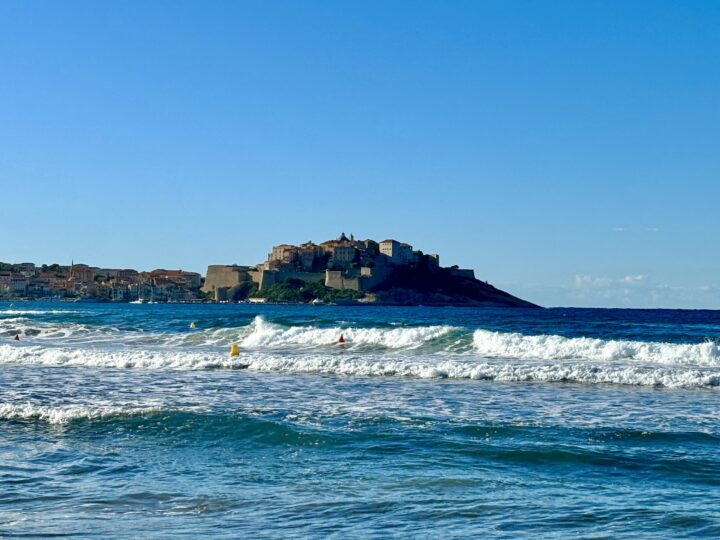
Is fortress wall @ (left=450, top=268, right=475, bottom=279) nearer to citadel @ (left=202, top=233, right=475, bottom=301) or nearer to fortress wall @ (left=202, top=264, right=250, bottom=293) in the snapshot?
citadel @ (left=202, top=233, right=475, bottom=301)

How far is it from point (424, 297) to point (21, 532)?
15796 cm

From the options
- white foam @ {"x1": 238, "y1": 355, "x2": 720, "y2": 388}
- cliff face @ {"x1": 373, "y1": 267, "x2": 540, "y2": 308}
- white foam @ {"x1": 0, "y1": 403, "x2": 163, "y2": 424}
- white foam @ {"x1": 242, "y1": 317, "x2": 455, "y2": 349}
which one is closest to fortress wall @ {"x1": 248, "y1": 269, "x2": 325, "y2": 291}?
cliff face @ {"x1": 373, "y1": 267, "x2": 540, "y2": 308}

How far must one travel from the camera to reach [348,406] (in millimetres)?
15305

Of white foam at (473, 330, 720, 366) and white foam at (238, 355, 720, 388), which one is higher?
white foam at (473, 330, 720, 366)

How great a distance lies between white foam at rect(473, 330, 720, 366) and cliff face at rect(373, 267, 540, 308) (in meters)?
133

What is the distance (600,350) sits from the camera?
2734cm

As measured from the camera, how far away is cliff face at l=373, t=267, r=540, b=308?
6496 inches

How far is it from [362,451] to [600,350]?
1779 cm

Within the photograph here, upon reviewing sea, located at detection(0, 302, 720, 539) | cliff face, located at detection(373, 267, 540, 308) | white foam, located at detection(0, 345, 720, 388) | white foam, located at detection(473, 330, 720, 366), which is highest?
cliff face, located at detection(373, 267, 540, 308)

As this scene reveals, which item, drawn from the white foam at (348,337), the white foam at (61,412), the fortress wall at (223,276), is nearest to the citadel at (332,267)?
the fortress wall at (223,276)

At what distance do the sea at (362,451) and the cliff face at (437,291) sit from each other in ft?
467

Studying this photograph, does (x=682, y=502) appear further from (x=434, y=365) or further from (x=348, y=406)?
(x=434, y=365)

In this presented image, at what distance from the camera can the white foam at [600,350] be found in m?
26.0

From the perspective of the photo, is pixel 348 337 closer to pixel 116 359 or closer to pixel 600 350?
pixel 600 350
